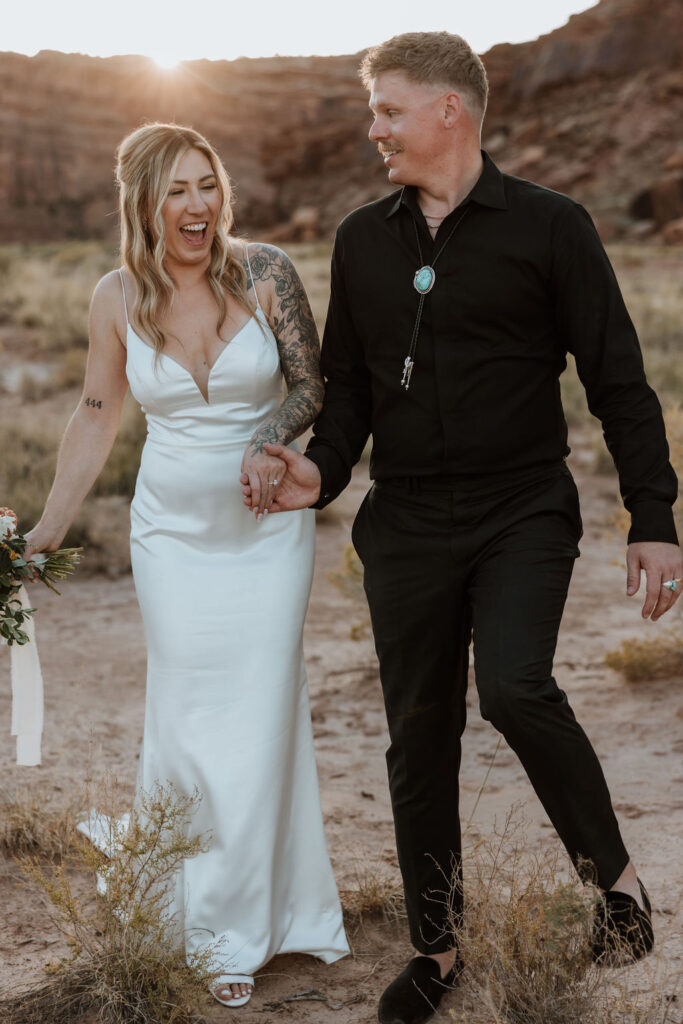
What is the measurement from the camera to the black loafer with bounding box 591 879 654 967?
2.68m

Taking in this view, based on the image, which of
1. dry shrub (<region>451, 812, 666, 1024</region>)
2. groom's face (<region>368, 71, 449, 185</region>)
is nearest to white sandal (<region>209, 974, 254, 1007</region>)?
dry shrub (<region>451, 812, 666, 1024</region>)

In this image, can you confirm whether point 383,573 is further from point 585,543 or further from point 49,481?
point 49,481

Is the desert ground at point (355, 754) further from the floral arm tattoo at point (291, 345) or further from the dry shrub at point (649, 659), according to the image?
the floral arm tattoo at point (291, 345)

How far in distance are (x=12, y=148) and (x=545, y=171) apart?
799 inches

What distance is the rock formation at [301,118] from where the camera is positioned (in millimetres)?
39969

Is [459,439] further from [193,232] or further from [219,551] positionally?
[193,232]

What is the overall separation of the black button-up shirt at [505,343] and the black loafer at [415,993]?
1277mm

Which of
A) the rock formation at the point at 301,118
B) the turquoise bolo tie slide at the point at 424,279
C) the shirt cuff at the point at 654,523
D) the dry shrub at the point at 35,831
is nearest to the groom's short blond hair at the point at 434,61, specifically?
the turquoise bolo tie slide at the point at 424,279

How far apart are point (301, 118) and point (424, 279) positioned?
45.7 metres

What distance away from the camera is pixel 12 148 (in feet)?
142

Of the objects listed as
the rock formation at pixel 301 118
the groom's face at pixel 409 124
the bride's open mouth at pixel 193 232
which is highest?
the rock formation at pixel 301 118

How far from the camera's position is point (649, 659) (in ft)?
19.5

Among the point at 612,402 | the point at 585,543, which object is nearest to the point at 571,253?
the point at 612,402

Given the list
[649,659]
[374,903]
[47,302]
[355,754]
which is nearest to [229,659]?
[374,903]
